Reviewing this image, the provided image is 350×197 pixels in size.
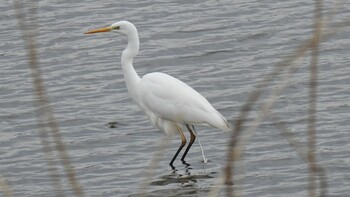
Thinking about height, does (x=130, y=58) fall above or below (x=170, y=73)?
above

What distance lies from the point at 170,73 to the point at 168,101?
8.79ft

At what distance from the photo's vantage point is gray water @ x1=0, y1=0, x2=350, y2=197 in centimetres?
689

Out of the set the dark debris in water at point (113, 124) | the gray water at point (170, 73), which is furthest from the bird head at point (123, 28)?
the dark debris in water at point (113, 124)

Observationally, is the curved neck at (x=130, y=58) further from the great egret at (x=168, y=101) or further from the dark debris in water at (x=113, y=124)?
the dark debris in water at (x=113, y=124)

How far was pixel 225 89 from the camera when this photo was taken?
9195mm

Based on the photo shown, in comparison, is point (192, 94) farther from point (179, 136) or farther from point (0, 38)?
point (0, 38)

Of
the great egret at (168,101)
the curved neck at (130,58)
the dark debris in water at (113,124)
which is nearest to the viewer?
the great egret at (168,101)

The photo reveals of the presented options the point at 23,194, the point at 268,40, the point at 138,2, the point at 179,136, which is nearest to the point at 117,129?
the point at 179,136

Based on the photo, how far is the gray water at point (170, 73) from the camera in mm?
6887

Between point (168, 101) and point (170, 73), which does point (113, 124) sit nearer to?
point (168, 101)

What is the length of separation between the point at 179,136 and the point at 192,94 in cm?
94

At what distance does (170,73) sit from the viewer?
10047mm

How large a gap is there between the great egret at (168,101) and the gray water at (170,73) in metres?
0.25

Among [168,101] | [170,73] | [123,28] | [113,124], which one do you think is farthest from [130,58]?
[170,73]
